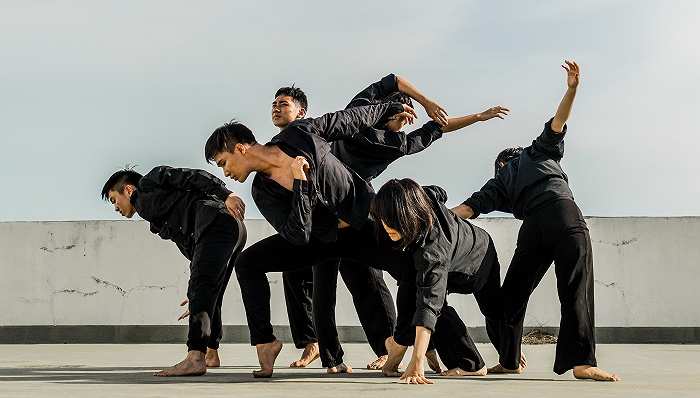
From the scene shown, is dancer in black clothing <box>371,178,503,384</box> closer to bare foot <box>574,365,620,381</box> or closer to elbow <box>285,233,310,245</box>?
elbow <box>285,233,310,245</box>

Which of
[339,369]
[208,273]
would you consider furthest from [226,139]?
[339,369]

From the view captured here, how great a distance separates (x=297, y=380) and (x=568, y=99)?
176 cm

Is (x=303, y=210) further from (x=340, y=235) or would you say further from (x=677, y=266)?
(x=677, y=266)

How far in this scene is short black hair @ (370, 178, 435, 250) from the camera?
163 inches

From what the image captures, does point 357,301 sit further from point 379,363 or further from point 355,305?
point 379,363

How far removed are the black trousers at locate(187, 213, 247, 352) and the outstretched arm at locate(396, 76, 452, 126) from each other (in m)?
1.09

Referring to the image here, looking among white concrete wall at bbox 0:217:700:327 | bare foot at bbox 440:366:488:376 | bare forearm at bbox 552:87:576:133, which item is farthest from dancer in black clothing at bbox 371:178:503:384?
white concrete wall at bbox 0:217:700:327

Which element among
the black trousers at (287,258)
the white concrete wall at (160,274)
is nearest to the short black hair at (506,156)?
the black trousers at (287,258)

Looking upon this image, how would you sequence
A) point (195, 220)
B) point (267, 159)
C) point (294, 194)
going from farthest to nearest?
1. point (195, 220)
2. point (267, 159)
3. point (294, 194)

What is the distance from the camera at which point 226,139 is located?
14.4 ft

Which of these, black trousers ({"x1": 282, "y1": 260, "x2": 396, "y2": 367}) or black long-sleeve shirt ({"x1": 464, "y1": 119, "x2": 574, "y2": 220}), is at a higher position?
black long-sleeve shirt ({"x1": 464, "y1": 119, "x2": 574, "y2": 220})

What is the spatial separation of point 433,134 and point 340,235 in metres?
0.78

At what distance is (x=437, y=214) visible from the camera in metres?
4.38

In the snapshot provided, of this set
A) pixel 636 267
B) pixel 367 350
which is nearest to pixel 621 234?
pixel 636 267
